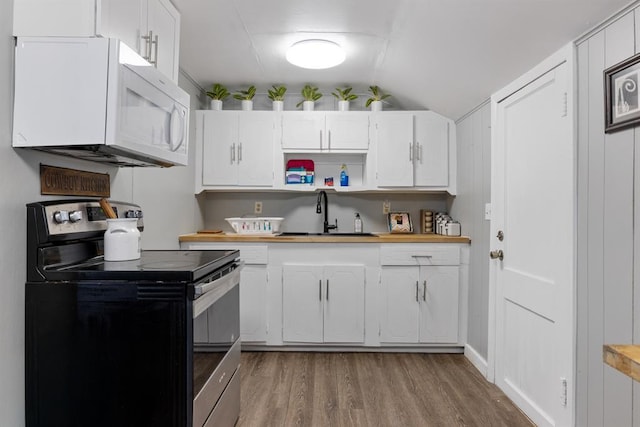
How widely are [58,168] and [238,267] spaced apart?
836mm

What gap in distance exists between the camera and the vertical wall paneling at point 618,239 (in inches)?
55.6

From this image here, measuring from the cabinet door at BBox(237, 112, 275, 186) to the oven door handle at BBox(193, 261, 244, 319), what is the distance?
1.64m

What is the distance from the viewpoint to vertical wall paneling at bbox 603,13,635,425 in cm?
141

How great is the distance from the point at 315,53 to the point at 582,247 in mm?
1899

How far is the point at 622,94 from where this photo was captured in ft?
4.68

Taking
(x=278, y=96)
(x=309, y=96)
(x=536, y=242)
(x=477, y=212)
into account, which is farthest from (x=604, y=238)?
(x=278, y=96)

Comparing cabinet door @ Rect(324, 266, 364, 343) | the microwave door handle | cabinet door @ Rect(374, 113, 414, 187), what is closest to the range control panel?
the microwave door handle

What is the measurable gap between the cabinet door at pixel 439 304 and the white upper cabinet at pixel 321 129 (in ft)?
4.21

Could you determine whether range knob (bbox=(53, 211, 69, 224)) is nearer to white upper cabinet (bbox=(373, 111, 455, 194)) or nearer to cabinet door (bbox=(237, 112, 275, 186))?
Result: cabinet door (bbox=(237, 112, 275, 186))

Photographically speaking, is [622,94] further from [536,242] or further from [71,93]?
[71,93]

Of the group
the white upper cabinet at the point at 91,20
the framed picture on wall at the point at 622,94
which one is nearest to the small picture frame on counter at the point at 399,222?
the framed picture on wall at the point at 622,94

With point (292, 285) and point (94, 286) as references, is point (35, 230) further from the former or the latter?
point (292, 285)

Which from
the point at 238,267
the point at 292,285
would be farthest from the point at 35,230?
the point at 292,285

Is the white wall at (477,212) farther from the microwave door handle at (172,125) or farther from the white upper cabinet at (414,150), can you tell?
the microwave door handle at (172,125)
